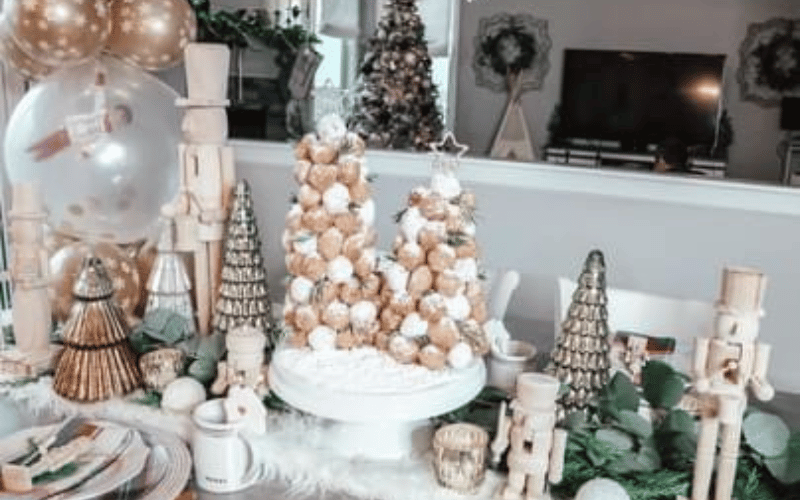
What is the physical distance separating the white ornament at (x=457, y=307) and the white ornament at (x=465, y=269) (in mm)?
24

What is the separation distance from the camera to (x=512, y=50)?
5.55 meters

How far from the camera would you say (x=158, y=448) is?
0.92 metres

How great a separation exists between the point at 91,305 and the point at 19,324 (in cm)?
17

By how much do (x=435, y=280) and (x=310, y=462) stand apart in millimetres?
266

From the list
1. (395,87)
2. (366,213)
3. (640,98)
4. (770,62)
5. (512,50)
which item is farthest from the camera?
(512,50)

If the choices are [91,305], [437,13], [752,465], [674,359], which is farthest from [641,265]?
[437,13]

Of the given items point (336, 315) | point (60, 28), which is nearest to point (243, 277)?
point (336, 315)

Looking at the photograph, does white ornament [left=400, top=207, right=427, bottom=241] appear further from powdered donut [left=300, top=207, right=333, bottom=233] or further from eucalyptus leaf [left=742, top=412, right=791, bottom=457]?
eucalyptus leaf [left=742, top=412, right=791, bottom=457]

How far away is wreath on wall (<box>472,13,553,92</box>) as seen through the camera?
5496 mm

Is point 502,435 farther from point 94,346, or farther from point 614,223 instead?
point 614,223

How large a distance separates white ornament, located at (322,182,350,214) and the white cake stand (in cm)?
18

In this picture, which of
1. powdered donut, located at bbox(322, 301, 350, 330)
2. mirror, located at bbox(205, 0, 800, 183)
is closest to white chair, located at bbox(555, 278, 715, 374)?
powdered donut, located at bbox(322, 301, 350, 330)

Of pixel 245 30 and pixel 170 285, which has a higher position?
pixel 245 30

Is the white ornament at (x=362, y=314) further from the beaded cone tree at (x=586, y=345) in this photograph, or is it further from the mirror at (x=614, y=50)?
the mirror at (x=614, y=50)
